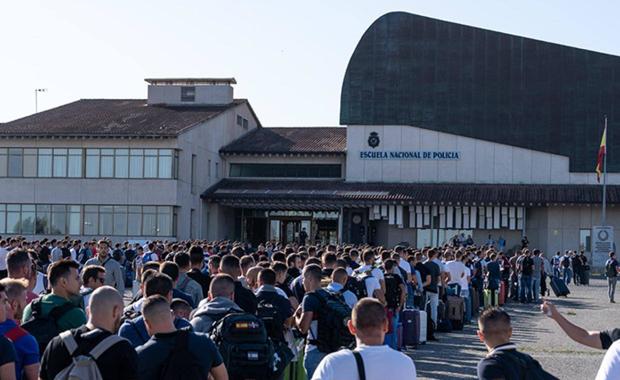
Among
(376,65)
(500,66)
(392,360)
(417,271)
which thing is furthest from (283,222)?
(392,360)

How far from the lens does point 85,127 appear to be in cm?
5772

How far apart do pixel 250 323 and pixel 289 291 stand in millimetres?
3494

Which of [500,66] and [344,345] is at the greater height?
[500,66]

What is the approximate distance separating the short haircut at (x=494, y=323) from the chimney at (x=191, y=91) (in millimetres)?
58238

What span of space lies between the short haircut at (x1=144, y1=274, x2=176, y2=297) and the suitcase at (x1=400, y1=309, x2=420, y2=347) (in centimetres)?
1212

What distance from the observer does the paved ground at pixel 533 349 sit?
16.5 m

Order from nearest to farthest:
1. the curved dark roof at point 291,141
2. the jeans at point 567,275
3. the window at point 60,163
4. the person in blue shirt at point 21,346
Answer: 1. the person in blue shirt at point 21,346
2. the jeans at point 567,275
3. the window at point 60,163
4. the curved dark roof at point 291,141

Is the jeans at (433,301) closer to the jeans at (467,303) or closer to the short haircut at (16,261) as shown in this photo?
the jeans at (467,303)

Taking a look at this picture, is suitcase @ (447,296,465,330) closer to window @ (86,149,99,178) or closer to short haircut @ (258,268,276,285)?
short haircut @ (258,268,276,285)

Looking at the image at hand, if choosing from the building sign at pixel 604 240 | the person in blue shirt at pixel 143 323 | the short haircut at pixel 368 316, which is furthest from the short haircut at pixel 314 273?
the building sign at pixel 604 240

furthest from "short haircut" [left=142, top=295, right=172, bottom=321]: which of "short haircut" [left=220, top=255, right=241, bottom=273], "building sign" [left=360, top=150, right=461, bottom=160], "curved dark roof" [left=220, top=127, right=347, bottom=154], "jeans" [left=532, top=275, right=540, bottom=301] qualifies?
"curved dark roof" [left=220, top=127, right=347, bottom=154]

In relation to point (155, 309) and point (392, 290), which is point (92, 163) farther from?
point (155, 309)

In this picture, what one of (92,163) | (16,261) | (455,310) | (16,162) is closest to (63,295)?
(16,261)

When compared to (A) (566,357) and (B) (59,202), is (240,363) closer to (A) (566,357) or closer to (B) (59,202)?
(A) (566,357)
